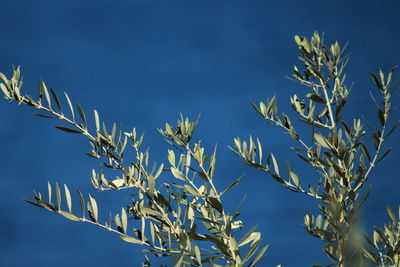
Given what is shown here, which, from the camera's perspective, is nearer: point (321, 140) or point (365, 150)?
point (321, 140)

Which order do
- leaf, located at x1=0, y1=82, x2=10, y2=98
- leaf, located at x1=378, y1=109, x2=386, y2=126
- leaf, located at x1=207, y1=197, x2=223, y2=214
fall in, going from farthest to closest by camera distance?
leaf, located at x1=378, y1=109, x2=386, y2=126, leaf, located at x1=0, y1=82, x2=10, y2=98, leaf, located at x1=207, y1=197, x2=223, y2=214

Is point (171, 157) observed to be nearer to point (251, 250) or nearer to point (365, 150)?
point (251, 250)

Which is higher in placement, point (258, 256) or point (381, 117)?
point (381, 117)

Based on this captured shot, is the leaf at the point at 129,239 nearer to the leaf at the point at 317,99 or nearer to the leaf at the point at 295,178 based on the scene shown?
the leaf at the point at 295,178

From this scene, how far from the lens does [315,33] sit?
1.60 meters

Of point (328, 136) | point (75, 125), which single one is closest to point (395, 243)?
point (328, 136)

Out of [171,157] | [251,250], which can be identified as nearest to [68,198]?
[171,157]

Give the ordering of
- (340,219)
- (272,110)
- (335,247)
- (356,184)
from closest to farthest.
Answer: (335,247)
(340,219)
(356,184)
(272,110)

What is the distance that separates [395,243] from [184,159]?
0.69 meters

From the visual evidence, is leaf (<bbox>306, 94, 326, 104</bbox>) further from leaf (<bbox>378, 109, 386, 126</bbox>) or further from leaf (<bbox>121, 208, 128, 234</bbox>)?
leaf (<bbox>121, 208, 128, 234</bbox>)

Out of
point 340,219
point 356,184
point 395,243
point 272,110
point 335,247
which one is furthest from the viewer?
point 272,110

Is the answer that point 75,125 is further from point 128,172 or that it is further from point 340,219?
point 340,219

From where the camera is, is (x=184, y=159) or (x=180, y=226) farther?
(x=184, y=159)

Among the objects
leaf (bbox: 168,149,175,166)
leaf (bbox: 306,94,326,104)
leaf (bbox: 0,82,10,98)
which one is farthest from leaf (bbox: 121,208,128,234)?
leaf (bbox: 306,94,326,104)
